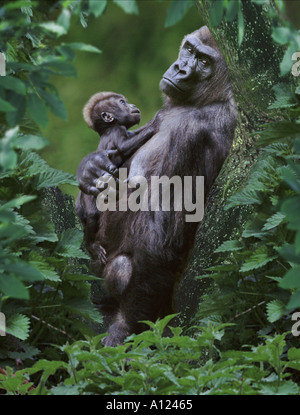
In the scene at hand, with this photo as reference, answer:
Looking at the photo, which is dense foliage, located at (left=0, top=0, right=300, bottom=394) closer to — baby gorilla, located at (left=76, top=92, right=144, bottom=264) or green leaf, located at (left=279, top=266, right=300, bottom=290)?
baby gorilla, located at (left=76, top=92, right=144, bottom=264)

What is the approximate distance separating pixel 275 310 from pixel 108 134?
69 centimetres

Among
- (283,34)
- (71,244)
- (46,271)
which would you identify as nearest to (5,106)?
(283,34)

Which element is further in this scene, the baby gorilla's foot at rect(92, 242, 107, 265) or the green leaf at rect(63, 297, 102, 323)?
the baby gorilla's foot at rect(92, 242, 107, 265)

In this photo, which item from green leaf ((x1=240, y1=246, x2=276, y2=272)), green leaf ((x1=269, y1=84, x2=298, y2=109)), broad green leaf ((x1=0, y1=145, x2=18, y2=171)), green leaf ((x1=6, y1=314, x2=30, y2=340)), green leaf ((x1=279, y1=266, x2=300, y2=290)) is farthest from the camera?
green leaf ((x1=269, y1=84, x2=298, y2=109))

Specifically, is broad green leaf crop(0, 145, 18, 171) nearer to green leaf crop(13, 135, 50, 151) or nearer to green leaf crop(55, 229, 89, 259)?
green leaf crop(13, 135, 50, 151)

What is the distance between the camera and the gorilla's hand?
2.00m

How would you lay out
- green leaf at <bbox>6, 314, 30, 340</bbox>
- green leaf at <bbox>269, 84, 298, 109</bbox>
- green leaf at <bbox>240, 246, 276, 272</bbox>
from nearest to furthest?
green leaf at <bbox>6, 314, 30, 340</bbox>
green leaf at <bbox>240, 246, 276, 272</bbox>
green leaf at <bbox>269, 84, 298, 109</bbox>

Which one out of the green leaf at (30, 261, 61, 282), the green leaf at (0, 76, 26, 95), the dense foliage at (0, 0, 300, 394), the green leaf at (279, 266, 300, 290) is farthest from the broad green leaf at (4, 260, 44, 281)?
the green leaf at (30, 261, 61, 282)

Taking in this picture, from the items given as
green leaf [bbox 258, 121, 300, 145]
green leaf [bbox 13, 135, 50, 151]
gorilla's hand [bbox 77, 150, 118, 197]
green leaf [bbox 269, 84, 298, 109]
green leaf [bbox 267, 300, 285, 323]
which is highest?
green leaf [bbox 269, 84, 298, 109]

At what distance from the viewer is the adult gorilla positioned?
1.95m

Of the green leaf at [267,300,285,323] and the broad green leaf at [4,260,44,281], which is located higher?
the broad green leaf at [4,260,44,281]

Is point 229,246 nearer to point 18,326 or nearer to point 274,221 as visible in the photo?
point 274,221

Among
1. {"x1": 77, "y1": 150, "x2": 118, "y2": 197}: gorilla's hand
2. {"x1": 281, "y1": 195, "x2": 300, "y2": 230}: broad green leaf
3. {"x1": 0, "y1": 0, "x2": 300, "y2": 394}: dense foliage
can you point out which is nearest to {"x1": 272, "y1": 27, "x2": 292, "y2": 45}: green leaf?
{"x1": 281, "y1": 195, "x2": 300, "y2": 230}: broad green leaf

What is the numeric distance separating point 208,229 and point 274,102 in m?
0.39
